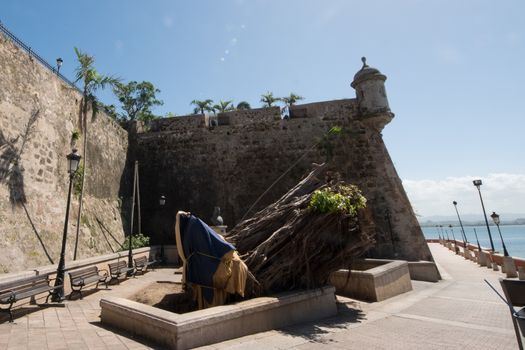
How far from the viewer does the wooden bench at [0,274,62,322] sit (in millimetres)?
5621

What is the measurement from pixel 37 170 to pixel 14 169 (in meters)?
0.91

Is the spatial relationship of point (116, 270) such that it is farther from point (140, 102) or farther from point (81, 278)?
point (140, 102)

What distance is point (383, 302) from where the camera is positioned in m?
8.05

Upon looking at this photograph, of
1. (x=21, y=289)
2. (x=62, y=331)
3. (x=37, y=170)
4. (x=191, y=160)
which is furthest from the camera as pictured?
(x=191, y=160)

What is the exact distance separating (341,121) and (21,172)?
1471cm

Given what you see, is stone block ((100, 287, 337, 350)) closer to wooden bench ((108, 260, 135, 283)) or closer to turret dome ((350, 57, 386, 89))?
wooden bench ((108, 260, 135, 283))

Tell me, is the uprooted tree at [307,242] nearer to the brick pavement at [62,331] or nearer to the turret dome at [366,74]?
the brick pavement at [62,331]

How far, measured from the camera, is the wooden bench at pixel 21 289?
5621mm

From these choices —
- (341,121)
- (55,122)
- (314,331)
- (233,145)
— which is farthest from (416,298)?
(55,122)

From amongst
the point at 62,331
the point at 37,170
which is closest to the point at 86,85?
the point at 37,170

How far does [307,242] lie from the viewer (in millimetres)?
6566

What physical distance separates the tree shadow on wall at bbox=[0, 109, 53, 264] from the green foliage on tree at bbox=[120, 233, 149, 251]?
4.71m

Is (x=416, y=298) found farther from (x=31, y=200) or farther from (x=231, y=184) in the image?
(x=31, y=200)

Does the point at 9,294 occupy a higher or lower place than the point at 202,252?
lower
